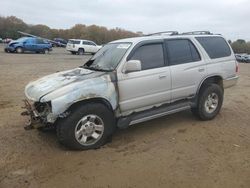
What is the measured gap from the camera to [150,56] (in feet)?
20.4

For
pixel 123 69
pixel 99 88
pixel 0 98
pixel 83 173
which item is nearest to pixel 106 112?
pixel 99 88

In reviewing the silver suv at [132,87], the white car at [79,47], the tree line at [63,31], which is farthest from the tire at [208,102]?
the tree line at [63,31]

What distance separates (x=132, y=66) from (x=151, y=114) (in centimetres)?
103

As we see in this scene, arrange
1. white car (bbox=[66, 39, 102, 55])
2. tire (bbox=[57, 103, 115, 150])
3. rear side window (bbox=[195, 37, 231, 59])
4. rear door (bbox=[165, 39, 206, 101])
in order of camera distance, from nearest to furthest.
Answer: tire (bbox=[57, 103, 115, 150]) → rear door (bbox=[165, 39, 206, 101]) → rear side window (bbox=[195, 37, 231, 59]) → white car (bbox=[66, 39, 102, 55])

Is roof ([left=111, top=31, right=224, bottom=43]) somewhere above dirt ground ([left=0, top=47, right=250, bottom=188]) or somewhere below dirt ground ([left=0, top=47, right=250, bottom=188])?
above

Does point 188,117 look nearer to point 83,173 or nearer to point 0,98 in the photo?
point 83,173

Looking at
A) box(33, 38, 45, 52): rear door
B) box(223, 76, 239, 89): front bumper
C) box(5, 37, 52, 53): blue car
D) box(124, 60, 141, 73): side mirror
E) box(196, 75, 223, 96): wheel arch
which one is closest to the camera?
box(124, 60, 141, 73): side mirror

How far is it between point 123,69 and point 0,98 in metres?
4.83

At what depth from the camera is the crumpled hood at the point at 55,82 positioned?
538cm

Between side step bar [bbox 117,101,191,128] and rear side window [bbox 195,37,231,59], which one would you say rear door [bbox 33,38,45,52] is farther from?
side step bar [bbox 117,101,191,128]

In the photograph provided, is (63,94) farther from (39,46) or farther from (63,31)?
(63,31)

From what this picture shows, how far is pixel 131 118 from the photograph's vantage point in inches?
230

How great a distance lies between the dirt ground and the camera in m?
4.36

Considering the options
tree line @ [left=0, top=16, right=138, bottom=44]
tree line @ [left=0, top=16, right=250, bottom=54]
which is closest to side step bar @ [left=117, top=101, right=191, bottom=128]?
tree line @ [left=0, top=16, right=138, bottom=44]
